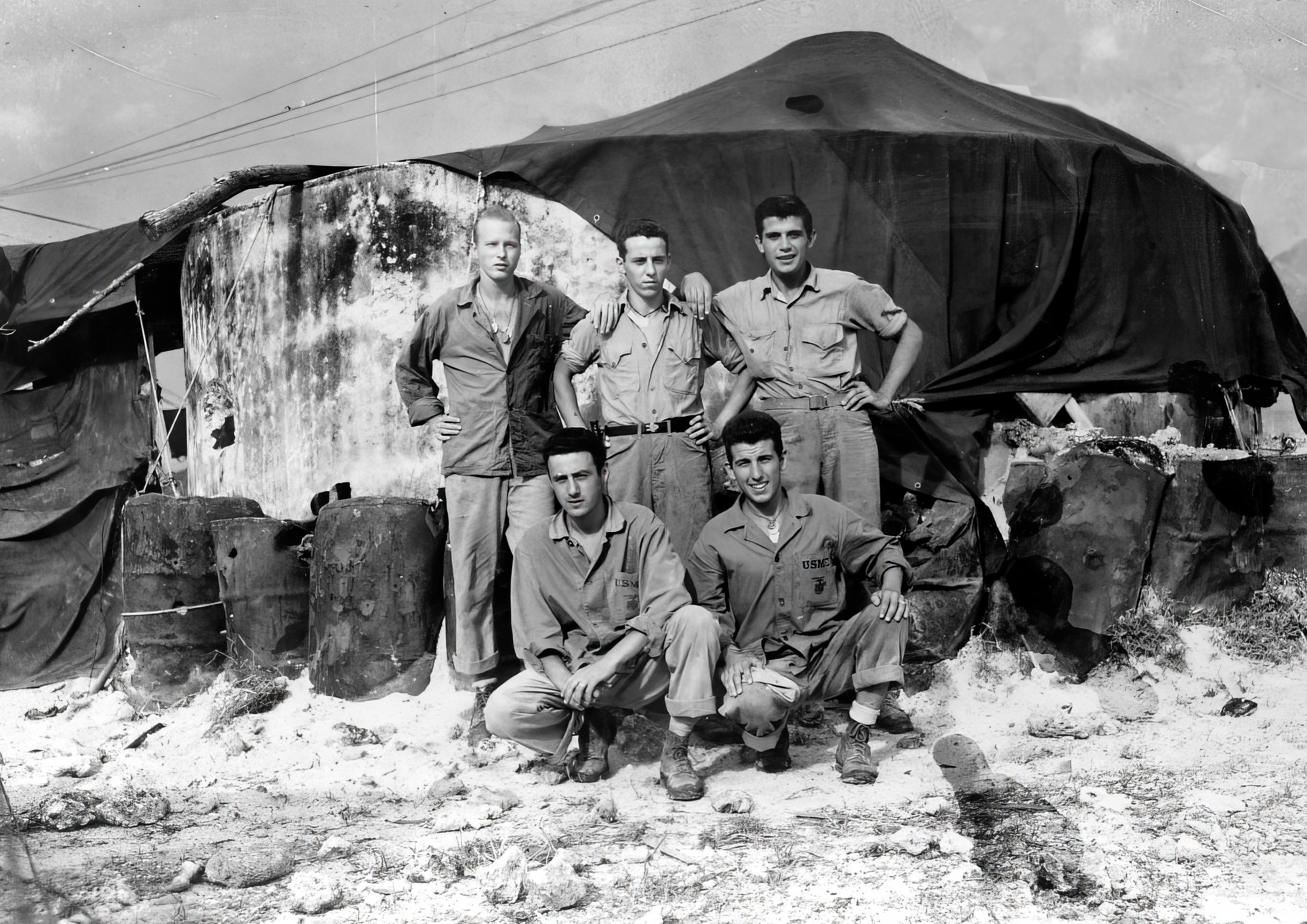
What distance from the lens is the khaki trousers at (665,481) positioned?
428cm

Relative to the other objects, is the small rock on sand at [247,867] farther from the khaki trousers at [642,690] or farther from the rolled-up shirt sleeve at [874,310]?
the rolled-up shirt sleeve at [874,310]

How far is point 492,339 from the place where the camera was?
14.9 ft

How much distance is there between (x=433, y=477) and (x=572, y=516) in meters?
2.47

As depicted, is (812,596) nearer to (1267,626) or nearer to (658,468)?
(658,468)

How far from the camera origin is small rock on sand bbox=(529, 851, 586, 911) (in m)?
2.82

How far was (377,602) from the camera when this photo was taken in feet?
16.3

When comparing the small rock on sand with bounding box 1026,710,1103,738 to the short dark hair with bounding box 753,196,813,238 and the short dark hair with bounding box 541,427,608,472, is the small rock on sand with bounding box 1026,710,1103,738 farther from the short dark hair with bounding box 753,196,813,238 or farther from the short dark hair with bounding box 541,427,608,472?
the short dark hair with bounding box 753,196,813,238

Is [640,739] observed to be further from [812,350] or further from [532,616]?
[812,350]

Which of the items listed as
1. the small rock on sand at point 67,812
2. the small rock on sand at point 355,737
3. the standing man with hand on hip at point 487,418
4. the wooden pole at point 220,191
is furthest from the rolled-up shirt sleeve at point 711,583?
the wooden pole at point 220,191

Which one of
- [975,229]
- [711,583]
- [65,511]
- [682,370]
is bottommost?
[711,583]

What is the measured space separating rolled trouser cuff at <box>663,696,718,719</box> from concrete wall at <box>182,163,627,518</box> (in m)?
2.81

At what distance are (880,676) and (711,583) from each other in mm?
618

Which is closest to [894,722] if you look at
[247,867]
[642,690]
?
[642,690]

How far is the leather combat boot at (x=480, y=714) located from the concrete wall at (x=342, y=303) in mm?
1746
